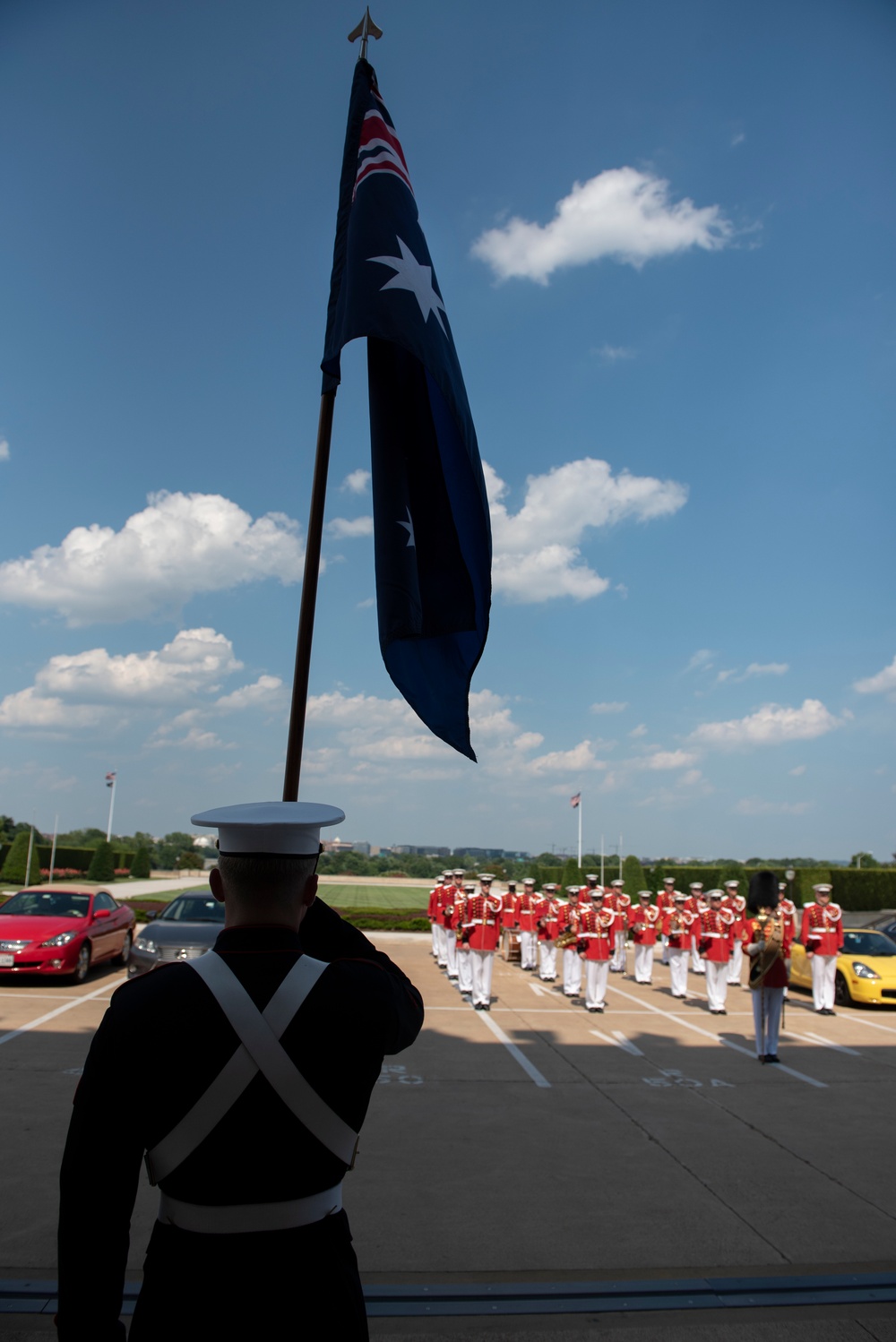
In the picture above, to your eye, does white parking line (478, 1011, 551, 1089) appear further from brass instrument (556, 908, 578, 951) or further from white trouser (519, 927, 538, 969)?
white trouser (519, 927, 538, 969)

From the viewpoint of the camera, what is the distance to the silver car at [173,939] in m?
10.5

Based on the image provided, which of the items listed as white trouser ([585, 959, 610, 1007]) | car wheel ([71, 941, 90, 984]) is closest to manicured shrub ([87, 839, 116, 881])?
car wheel ([71, 941, 90, 984])

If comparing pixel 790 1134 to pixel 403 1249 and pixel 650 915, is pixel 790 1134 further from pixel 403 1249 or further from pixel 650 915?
pixel 650 915

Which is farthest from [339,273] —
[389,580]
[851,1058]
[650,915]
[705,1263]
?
[650,915]

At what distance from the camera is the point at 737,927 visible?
15773 mm

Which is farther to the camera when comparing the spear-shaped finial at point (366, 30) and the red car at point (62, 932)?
the red car at point (62, 932)

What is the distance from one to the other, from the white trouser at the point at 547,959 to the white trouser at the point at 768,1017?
6.95m

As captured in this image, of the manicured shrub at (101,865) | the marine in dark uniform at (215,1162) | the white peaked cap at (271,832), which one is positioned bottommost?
the manicured shrub at (101,865)

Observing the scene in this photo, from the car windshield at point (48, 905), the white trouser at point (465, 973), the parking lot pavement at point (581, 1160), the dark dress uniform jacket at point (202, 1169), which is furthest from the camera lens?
the white trouser at point (465, 973)

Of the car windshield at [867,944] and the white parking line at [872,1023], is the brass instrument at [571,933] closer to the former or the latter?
the white parking line at [872,1023]

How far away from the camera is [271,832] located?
6.49 feet

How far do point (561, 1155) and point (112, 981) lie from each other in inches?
338

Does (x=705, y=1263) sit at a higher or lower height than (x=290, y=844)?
lower

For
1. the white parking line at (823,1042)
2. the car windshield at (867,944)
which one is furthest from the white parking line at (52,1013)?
the car windshield at (867,944)
